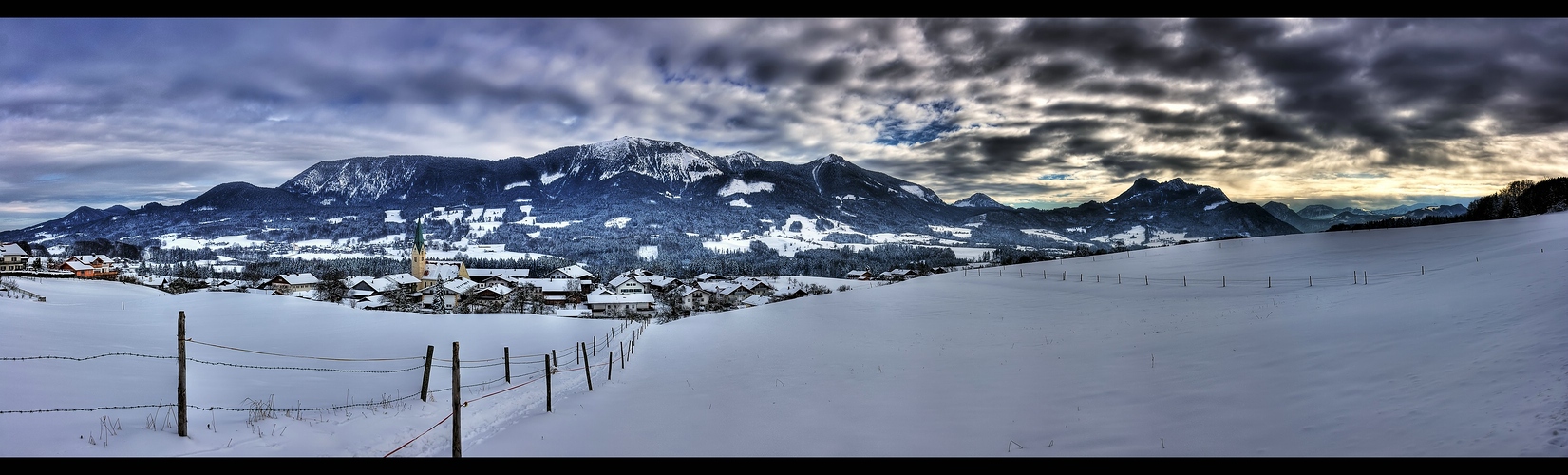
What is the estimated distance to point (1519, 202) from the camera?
5025cm

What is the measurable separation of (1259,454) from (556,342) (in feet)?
79.3

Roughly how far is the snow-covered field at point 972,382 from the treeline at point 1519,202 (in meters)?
38.9

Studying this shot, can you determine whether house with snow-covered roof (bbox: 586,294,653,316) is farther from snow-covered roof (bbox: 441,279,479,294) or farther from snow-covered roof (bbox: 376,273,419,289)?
snow-covered roof (bbox: 376,273,419,289)

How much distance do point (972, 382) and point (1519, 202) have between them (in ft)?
229

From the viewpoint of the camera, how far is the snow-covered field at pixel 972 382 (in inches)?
239

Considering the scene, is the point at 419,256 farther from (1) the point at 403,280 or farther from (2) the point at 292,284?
(2) the point at 292,284

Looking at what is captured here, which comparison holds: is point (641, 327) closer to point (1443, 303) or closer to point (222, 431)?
point (222, 431)

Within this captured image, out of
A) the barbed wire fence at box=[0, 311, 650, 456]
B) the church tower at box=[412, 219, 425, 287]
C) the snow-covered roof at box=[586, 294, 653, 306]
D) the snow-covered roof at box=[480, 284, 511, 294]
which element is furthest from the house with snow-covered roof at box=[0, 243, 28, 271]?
the barbed wire fence at box=[0, 311, 650, 456]

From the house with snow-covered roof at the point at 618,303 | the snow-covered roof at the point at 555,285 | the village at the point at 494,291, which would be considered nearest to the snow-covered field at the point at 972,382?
the village at the point at 494,291

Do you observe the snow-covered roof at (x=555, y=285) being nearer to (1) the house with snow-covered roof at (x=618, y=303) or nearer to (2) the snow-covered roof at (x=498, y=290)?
(2) the snow-covered roof at (x=498, y=290)

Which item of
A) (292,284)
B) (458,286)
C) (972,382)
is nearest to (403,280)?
(458,286)

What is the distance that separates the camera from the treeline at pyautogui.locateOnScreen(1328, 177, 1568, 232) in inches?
1833

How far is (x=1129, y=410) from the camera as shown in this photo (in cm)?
760

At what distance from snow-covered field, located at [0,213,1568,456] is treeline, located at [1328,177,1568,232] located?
38897 mm
